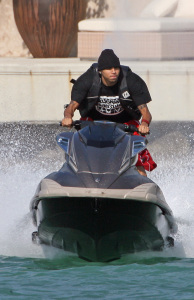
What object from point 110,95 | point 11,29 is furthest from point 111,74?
point 11,29

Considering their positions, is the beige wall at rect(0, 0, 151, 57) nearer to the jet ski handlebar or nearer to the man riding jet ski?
the man riding jet ski

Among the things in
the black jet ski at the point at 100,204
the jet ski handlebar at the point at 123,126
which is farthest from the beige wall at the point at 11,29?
the black jet ski at the point at 100,204

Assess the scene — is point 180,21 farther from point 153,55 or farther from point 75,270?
point 75,270

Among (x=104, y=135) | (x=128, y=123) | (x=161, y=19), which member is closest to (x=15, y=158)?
(x=161, y=19)

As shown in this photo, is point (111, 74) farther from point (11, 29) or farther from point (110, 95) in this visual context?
point (11, 29)

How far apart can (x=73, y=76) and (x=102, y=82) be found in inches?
211

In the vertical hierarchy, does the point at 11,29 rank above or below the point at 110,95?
below

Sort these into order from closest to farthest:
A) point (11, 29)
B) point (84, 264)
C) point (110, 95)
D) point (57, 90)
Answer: point (84, 264) < point (110, 95) < point (57, 90) < point (11, 29)

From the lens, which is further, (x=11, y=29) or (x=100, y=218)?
(x=11, y=29)

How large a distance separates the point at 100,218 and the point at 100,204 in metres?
0.11

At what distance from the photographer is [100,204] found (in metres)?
5.86

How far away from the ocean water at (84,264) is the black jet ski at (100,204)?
0.56 ft

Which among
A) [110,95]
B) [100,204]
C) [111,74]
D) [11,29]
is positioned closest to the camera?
[100,204]

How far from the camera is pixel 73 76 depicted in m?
12.1
